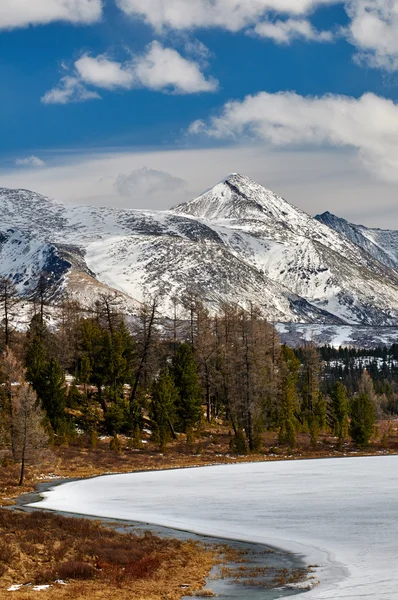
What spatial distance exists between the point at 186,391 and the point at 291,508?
156ft

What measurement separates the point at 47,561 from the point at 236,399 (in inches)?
2241

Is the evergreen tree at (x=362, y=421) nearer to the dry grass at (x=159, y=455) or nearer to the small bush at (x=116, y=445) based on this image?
the dry grass at (x=159, y=455)

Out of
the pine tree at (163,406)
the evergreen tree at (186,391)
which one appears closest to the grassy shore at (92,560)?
the pine tree at (163,406)

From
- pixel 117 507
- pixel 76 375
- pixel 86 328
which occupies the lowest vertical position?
pixel 117 507

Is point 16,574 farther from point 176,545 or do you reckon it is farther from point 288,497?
point 288,497

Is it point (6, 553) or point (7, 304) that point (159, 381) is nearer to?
point (7, 304)

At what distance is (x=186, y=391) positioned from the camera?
8288 cm

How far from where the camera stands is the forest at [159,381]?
246ft

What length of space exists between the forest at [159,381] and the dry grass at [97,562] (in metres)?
38.5

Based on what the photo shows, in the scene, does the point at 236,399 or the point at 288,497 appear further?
the point at 236,399

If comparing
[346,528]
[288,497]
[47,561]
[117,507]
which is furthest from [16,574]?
[288,497]

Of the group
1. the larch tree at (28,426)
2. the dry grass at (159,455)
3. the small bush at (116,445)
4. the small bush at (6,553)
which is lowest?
the dry grass at (159,455)

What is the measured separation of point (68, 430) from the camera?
73.7 meters

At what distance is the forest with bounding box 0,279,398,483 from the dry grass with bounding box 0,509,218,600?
38539 millimetres
